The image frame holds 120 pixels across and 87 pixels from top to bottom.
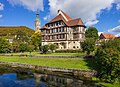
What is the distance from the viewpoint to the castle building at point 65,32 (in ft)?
259

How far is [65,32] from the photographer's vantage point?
8006 centimetres

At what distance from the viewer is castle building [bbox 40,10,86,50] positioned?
3108 inches

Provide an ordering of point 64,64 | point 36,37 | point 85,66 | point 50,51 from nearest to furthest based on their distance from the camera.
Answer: point 85,66, point 64,64, point 50,51, point 36,37

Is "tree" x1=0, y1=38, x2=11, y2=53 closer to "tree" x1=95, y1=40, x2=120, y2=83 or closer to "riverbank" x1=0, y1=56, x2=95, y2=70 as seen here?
"riverbank" x1=0, y1=56, x2=95, y2=70

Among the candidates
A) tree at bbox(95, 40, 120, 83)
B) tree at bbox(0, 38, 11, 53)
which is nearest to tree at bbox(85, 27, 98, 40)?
tree at bbox(0, 38, 11, 53)

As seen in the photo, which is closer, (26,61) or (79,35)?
(26,61)

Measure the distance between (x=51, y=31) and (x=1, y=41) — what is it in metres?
23.8

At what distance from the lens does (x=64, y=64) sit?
166 ft

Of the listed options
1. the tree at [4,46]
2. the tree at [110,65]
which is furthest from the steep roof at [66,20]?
the tree at [110,65]

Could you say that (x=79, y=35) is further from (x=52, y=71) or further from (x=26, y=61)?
(x=52, y=71)

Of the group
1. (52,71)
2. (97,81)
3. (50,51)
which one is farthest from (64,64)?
(50,51)

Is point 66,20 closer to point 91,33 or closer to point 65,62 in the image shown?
point 91,33

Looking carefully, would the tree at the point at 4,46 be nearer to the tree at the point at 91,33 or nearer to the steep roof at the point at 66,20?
the steep roof at the point at 66,20

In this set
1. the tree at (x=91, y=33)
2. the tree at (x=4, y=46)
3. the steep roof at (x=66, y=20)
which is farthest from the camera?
the tree at (x=91, y=33)
